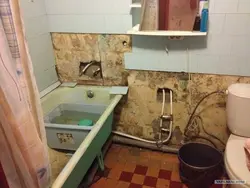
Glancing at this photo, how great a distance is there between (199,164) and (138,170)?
54 centimetres

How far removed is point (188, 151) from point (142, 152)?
0.48 metres

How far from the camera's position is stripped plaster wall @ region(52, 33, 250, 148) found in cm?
198

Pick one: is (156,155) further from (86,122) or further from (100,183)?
(86,122)

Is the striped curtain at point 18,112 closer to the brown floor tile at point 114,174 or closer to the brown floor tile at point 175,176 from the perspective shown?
the brown floor tile at point 114,174

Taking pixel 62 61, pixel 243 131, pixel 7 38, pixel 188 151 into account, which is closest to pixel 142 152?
pixel 188 151

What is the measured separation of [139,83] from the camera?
2.15 m

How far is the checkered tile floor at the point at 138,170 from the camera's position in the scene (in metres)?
1.97

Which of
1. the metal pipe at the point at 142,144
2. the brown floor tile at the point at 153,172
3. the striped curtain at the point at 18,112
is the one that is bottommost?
the brown floor tile at the point at 153,172

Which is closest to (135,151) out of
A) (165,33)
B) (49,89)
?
(49,89)

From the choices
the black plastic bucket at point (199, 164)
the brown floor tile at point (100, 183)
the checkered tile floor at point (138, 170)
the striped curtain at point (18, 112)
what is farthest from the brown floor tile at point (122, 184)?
the striped curtain at point (18, 112)

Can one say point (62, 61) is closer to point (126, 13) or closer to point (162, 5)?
point (126, 13)

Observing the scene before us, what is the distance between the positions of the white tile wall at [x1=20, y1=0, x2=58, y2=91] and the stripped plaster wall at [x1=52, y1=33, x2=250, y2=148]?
3.6 inches

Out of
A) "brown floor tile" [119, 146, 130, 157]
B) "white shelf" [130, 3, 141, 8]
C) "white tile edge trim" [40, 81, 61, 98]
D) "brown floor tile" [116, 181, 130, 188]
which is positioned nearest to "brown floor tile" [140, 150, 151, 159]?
"brown floor tile" [119, 146, 130, 157]

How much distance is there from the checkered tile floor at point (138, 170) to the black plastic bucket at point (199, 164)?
101 mm
